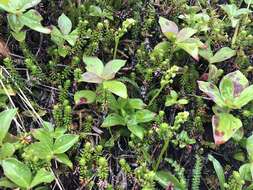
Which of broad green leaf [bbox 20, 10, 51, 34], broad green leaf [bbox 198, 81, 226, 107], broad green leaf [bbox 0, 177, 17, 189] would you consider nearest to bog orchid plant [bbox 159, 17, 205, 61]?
broad green leaf [bbox 198, 81, 226, 107]

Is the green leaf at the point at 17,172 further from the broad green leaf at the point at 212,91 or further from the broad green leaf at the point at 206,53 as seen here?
the broad green leaf at the point at 206,53

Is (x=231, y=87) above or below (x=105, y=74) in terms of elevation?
below

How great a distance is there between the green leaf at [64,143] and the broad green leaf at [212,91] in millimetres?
505

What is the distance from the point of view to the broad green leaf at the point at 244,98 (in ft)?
5.44

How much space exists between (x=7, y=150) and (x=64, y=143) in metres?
0.18

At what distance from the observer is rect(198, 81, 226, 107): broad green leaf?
1.67m

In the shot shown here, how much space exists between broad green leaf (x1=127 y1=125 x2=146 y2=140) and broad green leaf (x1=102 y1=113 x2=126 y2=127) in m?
0.03

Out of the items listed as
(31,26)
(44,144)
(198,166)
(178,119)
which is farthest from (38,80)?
(198,166)

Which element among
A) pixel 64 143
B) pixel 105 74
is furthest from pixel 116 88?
pixel 64 143

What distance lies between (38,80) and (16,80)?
0.27 ft

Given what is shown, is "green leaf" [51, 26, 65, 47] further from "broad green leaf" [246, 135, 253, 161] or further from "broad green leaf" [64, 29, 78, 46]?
"broad green leaf" [246, 135, 253, 161]

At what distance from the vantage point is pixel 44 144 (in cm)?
150

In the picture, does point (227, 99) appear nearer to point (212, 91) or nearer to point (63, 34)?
point (212, 91)

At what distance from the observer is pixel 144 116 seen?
1.66m
